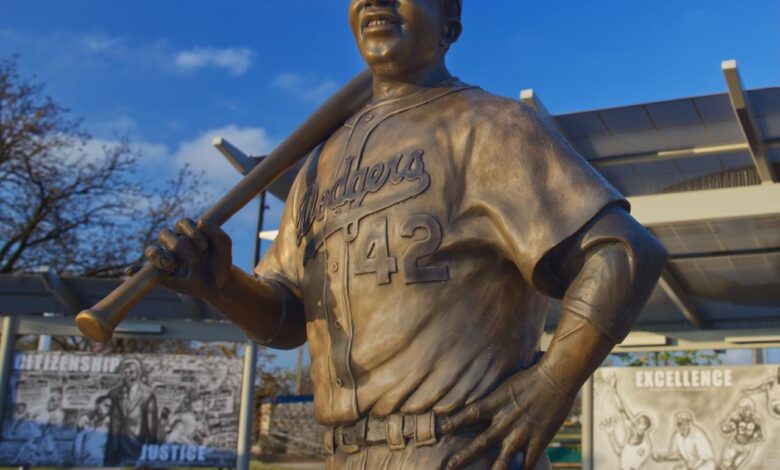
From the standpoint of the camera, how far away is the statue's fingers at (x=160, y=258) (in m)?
2.55

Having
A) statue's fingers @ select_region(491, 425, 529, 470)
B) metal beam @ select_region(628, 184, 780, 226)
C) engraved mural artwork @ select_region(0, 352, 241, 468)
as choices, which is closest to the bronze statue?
statue's fingers @ select_region(491, 425, 529, 470)

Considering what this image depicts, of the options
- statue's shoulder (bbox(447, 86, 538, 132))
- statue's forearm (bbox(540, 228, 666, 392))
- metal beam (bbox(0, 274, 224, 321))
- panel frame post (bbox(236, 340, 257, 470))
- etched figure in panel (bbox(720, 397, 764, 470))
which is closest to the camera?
statue's forearm (bbox(540, 228, 666, 392))

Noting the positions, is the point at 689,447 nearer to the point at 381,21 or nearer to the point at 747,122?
the point at 747,122

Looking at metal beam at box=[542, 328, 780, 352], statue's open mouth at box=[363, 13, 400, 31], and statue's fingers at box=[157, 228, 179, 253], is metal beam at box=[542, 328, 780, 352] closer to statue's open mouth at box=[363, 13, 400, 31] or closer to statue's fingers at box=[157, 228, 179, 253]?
statue's open mouth at box=[363, 13, 400, 31]

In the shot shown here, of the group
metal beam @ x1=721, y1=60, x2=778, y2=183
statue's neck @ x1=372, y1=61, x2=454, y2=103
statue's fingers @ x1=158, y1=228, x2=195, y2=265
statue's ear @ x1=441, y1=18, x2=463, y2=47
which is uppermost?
metal beam @ x1=721, y1=60, x2=778, y2=183

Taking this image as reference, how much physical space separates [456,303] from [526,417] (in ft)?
1.18

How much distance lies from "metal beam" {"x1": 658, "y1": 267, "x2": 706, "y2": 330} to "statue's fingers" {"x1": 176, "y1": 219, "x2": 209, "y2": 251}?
10965mm

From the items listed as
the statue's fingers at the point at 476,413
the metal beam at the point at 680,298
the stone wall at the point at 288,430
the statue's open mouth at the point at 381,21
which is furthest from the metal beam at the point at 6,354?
the stone wall at the point at 288,430

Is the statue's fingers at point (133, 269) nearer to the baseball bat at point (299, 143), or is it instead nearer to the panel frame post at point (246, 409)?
the baseball bat at point (299, 143)

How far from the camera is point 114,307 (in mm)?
2373

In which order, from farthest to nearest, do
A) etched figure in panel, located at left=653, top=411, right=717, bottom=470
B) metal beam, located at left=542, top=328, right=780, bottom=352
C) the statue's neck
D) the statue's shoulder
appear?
metal beam, located at left=542, top=328, right=780, bottom=352, etched figure in panel, located at left=653, top=411, right=717, bottom=470, the statue's neck, the statue's shoulder

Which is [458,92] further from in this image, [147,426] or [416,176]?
[147,426]

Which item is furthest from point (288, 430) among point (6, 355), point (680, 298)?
point (680, 298)

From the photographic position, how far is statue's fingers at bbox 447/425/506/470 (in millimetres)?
2258
